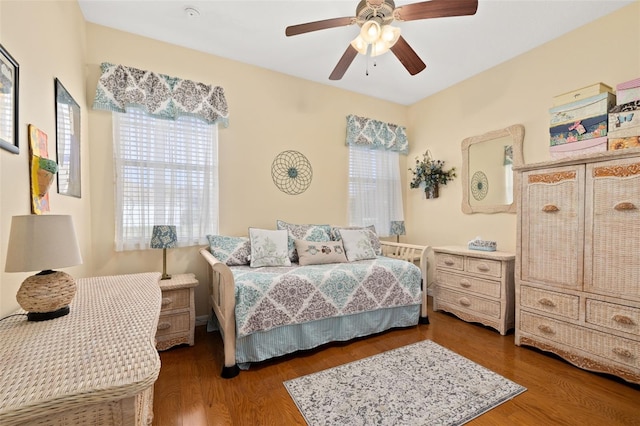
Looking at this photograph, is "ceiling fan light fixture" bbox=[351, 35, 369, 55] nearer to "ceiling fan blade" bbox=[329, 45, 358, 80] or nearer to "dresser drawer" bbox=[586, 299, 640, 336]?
"ceiling fan blade" bbox=[329, 45, 358, 80]

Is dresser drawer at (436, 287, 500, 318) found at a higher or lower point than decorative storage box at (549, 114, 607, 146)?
lower

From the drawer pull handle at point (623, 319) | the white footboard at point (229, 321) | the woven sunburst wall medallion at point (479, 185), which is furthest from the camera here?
the woven sunburst wall medallion at point (479, 185)

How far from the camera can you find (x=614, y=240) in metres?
1.79

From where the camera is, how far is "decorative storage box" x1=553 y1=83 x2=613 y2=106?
6.79 feet

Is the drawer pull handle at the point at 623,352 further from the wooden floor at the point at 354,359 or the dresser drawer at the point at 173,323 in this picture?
the dresser drawer at the point at 173,323

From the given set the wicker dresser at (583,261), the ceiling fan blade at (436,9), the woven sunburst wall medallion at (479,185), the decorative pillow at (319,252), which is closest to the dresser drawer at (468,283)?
the wicker dresser at (583,261)

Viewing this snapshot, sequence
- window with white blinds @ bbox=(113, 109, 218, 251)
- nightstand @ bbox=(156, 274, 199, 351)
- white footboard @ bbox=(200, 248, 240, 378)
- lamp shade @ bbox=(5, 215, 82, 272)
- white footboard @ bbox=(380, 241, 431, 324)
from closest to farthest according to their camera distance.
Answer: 1. lamp shade @ bbox=(5, 215, 82, 272)
2. white footboard @ bbox=(200, 248, 240, 378)
3. nightstand @ bbox=(156, 274, 199, 351)
4. window with white blinds @ bbox=(113, 109, 218, 251)
5. white footboard @ bbox=(380, 241, 431, 324)

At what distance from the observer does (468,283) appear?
273cm

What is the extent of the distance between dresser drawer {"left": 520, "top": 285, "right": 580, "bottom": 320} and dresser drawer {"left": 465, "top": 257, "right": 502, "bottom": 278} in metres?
0.24

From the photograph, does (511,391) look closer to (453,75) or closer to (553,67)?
(553,67)

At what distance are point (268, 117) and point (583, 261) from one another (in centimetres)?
303

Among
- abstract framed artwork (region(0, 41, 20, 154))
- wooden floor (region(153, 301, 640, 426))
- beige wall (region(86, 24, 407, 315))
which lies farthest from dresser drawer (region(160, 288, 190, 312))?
abstract framed artwork (region(0, 41, 20, 154))

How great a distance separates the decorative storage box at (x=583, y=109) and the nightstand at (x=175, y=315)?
131 inches

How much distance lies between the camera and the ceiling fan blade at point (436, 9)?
1.57 metres
